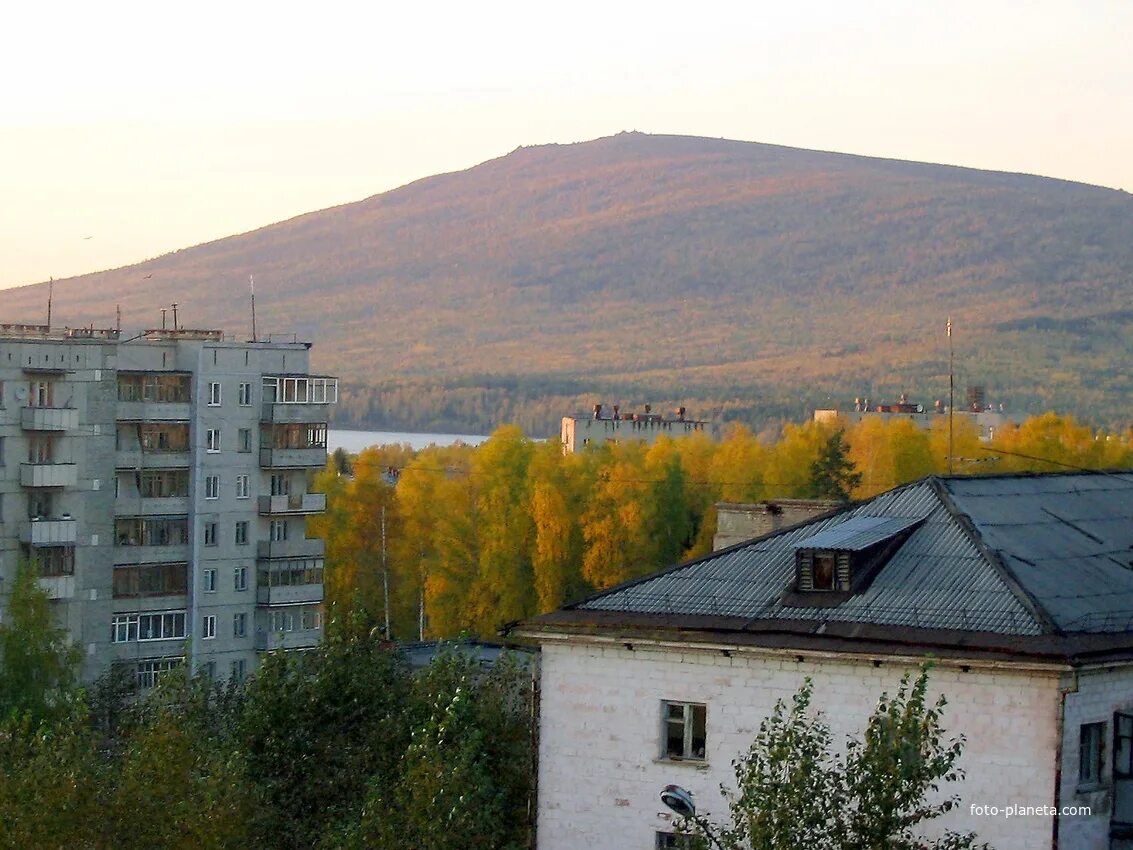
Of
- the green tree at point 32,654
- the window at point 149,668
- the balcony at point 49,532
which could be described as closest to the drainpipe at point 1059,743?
the green tree at point 32,654

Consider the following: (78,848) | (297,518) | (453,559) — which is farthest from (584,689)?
(453,559)

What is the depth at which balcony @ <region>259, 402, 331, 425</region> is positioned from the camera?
229 ft

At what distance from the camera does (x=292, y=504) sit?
70.1 meters

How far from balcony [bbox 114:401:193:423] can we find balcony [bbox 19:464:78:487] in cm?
248

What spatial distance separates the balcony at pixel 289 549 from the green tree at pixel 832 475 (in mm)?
30990

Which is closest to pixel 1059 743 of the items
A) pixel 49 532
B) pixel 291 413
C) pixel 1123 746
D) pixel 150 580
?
pixel 1123 746

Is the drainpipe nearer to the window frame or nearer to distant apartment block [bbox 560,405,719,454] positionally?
the window frame

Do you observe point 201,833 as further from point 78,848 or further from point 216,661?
point 216,661

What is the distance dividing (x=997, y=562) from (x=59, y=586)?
4113 centimetres

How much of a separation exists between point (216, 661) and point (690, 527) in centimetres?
3222

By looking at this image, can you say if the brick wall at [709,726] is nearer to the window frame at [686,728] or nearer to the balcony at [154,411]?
the window frame at [686,728]

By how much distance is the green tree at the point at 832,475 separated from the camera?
97688mm

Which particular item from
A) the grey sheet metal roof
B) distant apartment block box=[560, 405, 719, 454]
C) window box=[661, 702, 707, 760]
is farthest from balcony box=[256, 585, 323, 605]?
distant apartment block box=[560, 405, 719, 454]

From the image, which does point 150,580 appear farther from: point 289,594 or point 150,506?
point 289,594
